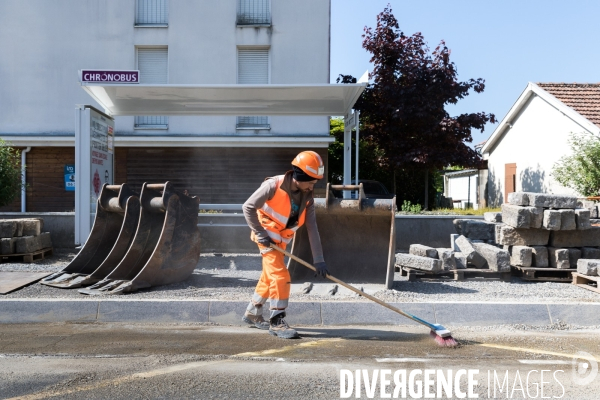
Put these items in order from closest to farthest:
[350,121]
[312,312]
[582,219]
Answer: [312,312]
[582,219]
[350,121]

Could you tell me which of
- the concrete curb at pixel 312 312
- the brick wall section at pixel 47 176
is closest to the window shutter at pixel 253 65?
the brick wall section at pixel 47 176

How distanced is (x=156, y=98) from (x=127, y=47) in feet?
28.1

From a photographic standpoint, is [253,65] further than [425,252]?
Yes

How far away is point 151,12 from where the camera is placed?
62.4 ft

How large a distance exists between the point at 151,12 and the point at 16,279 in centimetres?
1314

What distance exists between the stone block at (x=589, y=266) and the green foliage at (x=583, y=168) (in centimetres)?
780

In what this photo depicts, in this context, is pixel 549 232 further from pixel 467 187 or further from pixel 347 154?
pixel 467 187

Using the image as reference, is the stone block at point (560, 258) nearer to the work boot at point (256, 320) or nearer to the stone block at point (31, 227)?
the work boot at point (256, 320)

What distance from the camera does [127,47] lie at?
18781 millimetres

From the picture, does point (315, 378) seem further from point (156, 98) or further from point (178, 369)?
point (156, 98)

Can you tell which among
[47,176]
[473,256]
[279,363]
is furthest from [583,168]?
[47,176]

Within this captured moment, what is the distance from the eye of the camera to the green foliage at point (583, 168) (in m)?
15.0

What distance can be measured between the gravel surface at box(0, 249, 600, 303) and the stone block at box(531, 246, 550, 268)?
0.28 metres

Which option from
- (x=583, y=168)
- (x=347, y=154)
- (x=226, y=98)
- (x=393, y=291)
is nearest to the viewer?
(x=393, y=291)
